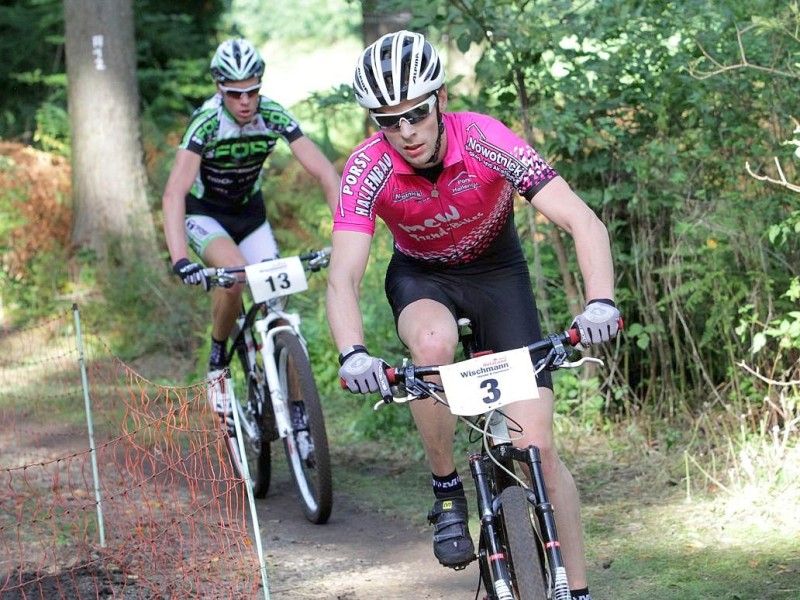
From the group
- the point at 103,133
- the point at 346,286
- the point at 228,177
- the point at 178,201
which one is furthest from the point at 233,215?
the point at 103,133

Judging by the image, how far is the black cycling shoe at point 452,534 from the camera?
3.88 metres

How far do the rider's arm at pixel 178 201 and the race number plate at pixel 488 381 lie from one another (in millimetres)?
2984

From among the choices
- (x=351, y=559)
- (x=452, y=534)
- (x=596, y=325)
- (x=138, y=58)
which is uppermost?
(x=138, y=58)

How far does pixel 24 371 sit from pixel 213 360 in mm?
4380

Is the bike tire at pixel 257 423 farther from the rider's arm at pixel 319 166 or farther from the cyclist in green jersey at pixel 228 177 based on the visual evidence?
the rider's arm at pixel 319 166

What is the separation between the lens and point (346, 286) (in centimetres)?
385

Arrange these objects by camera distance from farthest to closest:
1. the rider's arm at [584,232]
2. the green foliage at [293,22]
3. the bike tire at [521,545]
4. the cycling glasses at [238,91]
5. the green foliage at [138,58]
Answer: the green foliage at [293,22] < the green foliage at [138,58] < the cycling glasses at [238,91] < the rider's arm at [584,232] < the bike tire at [521,545]

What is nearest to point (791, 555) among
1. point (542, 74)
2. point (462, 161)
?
point (462, 161)

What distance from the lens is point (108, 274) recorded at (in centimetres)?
1124

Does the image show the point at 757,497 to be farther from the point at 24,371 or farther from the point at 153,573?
the point at 24,371

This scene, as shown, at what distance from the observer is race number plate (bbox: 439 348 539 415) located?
3.41 metres

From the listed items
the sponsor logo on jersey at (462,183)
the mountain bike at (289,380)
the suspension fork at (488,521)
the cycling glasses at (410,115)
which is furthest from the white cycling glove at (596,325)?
the mountain bike at (289,380)

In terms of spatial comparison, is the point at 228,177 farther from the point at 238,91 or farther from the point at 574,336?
the point at 574,336

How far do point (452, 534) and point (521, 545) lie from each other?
0.64 meters
